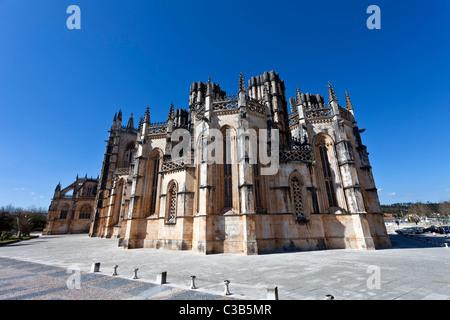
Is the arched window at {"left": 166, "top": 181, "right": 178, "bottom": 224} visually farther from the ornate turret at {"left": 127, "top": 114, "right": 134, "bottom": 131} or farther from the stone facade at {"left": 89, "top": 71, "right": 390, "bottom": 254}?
the ornate turret at {"left": 127, "top": 114, "right": 134, "bottom": 131}

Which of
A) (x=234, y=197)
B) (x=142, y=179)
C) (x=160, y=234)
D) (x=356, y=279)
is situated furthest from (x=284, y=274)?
(x=142, y=179)

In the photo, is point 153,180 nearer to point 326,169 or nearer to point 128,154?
point 326,169

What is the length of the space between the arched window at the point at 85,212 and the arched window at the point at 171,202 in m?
39.9

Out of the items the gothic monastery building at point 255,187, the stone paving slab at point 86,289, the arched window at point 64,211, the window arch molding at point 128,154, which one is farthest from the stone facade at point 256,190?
the arched window at point 64,211

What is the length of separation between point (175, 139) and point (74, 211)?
4068 centimetres

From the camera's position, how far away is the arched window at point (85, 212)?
155ft

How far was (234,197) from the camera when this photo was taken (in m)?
16.4

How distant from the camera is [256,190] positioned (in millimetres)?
17062

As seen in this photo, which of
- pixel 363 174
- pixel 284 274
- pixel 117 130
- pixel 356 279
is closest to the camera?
pixel 356 279

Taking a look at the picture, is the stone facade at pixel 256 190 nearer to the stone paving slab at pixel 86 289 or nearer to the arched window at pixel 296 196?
the arched window at pixel 296 196

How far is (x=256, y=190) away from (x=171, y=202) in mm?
8869

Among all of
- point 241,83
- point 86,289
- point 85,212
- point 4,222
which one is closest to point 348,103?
point 241,83

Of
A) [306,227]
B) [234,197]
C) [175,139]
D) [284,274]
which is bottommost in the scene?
[284,274]
